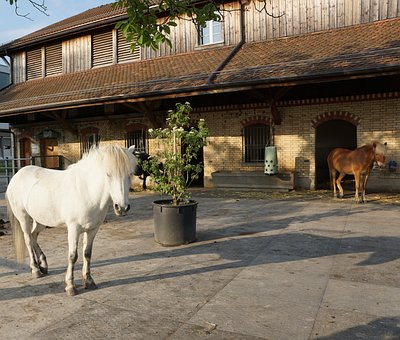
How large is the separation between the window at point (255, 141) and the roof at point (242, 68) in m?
2.63

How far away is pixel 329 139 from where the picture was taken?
1594 cm

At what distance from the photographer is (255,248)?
5.24 metres

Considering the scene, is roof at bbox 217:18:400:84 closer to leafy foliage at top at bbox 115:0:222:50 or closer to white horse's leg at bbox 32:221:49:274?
leafy foliage at top at bbox 115:0:222:50

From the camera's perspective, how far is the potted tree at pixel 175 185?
18.1 ft

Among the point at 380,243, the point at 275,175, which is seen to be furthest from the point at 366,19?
the point at 380,243

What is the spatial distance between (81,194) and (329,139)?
47.9 ft

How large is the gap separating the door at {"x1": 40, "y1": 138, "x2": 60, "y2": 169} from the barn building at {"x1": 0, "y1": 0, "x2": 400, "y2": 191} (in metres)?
0.06

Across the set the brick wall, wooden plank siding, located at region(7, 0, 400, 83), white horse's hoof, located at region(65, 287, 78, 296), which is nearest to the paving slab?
white horse's hoof, located at region(65, 287, 78, 296)

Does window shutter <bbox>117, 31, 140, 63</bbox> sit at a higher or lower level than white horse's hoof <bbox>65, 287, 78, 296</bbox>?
higher

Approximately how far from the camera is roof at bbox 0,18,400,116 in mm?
9375

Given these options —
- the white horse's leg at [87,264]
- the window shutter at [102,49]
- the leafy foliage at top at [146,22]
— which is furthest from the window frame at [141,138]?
the white horse's leg at [87,264]

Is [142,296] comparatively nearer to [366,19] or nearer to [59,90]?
[366,19]

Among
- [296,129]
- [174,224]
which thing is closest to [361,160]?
[296,129]

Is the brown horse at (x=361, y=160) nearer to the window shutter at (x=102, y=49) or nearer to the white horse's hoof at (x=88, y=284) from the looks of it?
the white horse's hoof at (x=88, y=284)
